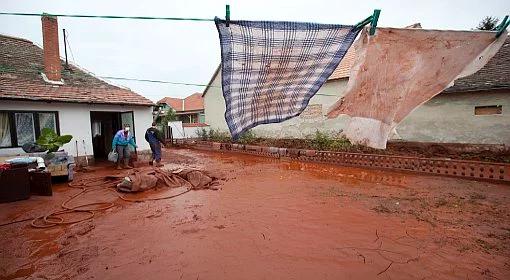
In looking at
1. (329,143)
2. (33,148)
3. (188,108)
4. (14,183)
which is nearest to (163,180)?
(14,183)

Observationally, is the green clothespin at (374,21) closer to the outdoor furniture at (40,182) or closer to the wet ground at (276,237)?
the wet ground at (276,237)

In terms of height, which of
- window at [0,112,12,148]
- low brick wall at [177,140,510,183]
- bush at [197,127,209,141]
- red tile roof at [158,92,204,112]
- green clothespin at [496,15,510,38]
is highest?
red tile roof at [158,92,204,112]

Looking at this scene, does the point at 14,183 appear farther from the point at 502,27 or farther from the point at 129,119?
the point at 502,27

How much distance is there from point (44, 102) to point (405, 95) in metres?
11.6

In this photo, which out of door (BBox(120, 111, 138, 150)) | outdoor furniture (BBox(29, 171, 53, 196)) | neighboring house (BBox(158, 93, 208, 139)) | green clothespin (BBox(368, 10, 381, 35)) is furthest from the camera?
neighboring house (BBox(158, 93, 208, 139))

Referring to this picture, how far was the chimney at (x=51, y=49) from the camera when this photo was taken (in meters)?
10.5

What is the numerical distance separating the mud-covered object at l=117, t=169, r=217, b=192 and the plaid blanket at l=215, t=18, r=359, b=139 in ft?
16.1

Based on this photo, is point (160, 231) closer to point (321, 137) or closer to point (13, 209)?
point (13, 209)

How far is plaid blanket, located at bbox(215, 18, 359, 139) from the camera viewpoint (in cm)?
257

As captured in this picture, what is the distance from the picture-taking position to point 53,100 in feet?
31.1

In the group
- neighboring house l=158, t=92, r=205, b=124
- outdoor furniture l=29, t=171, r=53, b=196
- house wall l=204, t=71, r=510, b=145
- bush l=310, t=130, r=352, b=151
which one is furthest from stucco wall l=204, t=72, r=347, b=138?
neighboring house l=158, t=92, r=205, b=124

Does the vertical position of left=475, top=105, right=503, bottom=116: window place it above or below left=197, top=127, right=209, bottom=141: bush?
above

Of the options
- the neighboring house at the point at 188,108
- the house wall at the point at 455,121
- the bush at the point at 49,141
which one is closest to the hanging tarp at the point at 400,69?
the house wall at the point at 455,121

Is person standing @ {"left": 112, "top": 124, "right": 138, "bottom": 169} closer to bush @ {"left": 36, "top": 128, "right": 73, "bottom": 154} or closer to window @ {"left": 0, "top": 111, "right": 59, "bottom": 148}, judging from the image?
bush @ {"left": 36, "top": 128, "right": 73, "bottom": 154}
